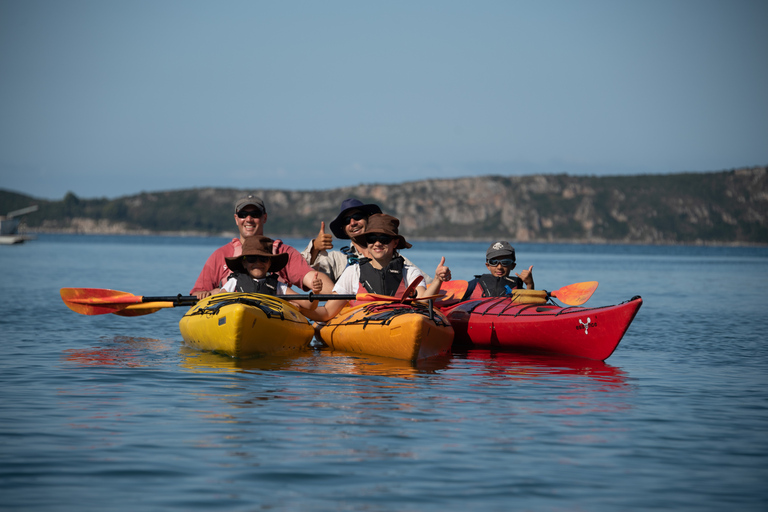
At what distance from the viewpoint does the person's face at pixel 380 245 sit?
1014cm

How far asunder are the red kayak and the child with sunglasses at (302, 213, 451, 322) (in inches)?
78.5

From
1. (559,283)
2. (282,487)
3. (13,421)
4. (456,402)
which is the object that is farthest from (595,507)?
(559,283)

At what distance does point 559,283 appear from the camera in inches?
1446

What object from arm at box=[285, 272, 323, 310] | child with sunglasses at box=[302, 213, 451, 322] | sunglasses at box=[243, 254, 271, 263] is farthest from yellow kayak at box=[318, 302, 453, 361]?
sunglasses at box=[243, 254, 271, 263]

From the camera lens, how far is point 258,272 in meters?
10.5

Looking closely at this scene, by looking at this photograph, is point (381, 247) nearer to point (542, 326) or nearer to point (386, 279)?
point (386, 279)

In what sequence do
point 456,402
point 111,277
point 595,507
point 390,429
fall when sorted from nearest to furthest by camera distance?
point 595,507, point 390,429, point 456,402, point 111,277

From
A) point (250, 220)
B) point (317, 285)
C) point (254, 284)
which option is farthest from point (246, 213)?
point (317, 285)

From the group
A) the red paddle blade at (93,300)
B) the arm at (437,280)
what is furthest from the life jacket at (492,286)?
the red paddle blade at (93,300)

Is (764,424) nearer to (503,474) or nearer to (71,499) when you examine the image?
(503,474)

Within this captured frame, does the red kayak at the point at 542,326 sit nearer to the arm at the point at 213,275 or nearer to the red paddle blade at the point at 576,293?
the red paddle blade at the point at 576,293

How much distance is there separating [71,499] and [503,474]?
2.75 metres

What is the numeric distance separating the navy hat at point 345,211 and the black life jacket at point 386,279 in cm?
116

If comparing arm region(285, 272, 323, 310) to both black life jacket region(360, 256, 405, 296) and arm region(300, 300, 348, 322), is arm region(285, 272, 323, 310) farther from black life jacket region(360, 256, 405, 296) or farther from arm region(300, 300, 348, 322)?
black life jacket region(360, 256, 405, 296)
